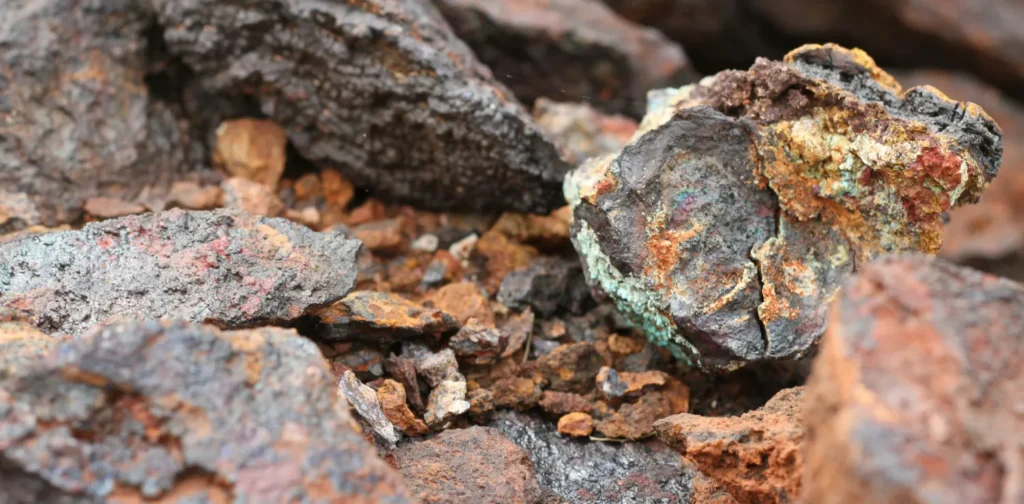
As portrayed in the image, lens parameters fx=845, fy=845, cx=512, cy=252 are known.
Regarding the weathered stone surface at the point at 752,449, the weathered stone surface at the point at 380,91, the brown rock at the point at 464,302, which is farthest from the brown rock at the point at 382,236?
the weathered stone surface at the point at 752,449

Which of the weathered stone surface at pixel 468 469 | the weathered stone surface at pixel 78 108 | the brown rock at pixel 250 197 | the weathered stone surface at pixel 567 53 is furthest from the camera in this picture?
the weathered stone surface at pixel 567 53

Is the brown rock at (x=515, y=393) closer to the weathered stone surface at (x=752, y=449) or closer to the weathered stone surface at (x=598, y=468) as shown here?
the weathered stone surface at (x=598, y=468)

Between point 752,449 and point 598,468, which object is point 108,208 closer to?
point 598,468

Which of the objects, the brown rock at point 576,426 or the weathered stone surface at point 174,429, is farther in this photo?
the brown rock at point 576,426

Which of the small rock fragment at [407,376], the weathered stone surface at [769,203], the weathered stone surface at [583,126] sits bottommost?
the small rock fragment at [407,376]

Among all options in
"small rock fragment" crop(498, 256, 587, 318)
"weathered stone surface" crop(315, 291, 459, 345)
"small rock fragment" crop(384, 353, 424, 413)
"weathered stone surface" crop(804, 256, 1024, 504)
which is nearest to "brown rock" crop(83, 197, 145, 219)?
"weathered stone surface" crop(315, 291, 459, 345)

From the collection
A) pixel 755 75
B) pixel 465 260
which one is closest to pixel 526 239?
pixel 465 260

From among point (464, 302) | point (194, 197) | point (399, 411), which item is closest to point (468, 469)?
point (399, 411)

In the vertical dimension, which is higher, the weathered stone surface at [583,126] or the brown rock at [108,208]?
the weathered stone surface at [583,126]

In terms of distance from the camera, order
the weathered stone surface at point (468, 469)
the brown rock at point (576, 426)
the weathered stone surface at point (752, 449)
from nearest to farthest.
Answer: the weathered stone surface at point (752, 449)
the weathered stone surface at point (468, 469)
the brown rock at point (576, 426)
